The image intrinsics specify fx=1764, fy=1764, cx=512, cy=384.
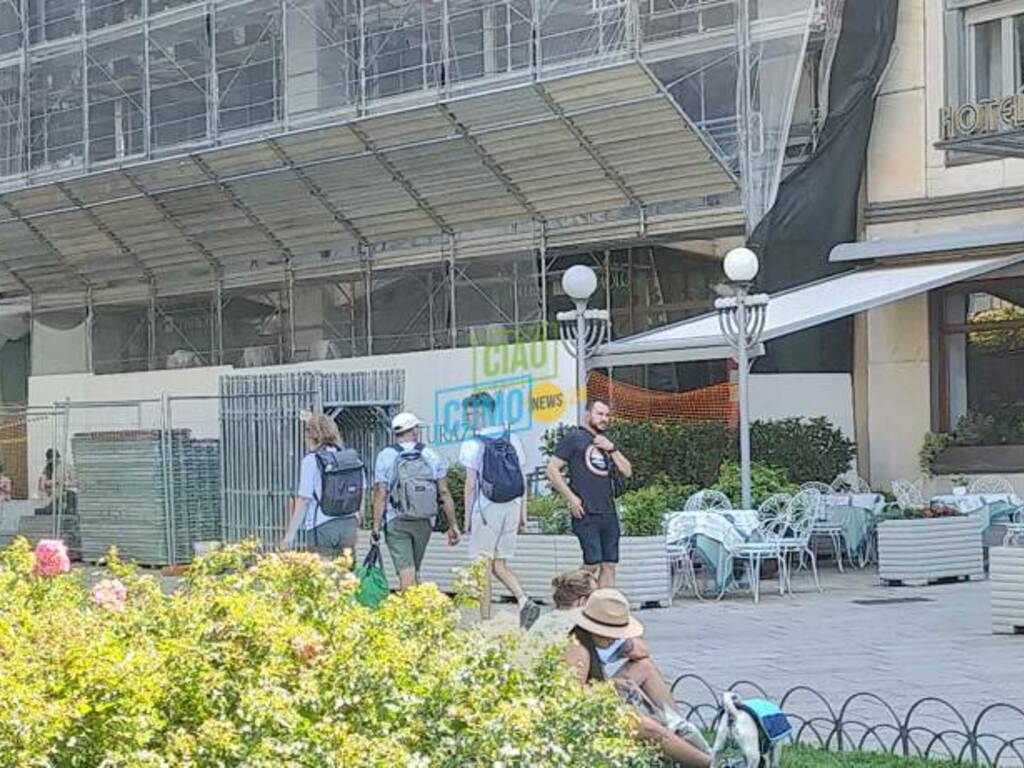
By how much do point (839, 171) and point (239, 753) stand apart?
1878 centimetres

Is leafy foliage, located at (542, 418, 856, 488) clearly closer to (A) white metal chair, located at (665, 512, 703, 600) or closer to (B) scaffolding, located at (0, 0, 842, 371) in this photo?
(B) scaffolding, located at (0, 0, 842, 371)

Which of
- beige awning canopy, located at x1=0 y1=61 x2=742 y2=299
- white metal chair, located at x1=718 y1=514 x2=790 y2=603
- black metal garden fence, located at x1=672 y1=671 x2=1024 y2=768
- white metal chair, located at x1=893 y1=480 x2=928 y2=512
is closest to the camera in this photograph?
black metal garden fence, located at x1=672 y1=671 x2=1024 y2=768

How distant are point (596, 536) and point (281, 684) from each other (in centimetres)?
797

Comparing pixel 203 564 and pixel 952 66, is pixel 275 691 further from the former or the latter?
pixel 952 66

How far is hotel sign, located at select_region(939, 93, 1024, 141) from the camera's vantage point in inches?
725

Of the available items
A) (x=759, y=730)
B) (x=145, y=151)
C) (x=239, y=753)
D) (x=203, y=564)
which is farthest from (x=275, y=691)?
(x=145, y=151)

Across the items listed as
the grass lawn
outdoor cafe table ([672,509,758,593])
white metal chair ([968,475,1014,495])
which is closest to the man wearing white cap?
outdoor cafe table ([672,509,758,593])

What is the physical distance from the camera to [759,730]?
7047 mm

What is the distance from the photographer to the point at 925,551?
55.8ft

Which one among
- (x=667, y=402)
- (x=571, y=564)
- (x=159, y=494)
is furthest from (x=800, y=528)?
(x=159, y=494)

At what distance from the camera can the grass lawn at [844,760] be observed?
813 centimetres

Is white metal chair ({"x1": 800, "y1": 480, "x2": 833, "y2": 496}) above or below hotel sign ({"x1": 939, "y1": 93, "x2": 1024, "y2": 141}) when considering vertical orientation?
below

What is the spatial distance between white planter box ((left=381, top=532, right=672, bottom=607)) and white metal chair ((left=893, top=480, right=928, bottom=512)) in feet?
16.0

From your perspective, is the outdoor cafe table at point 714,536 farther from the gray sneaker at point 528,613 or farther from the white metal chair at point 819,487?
the white metal chair at point 819,487
